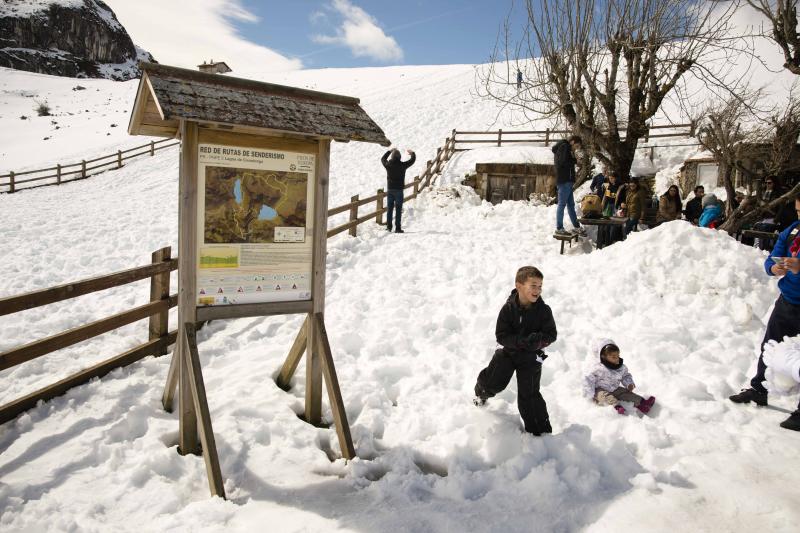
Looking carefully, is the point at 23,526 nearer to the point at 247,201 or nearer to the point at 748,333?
the point at 247,201

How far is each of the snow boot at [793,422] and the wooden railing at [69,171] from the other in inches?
983

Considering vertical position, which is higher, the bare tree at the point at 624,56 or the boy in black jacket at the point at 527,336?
the bare tree at the point at 624,56

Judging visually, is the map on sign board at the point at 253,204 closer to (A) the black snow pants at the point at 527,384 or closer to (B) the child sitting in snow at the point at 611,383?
(A) the black snow pants at the point at 527,384

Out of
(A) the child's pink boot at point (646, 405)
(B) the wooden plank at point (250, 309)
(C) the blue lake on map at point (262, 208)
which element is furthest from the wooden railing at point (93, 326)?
(A) the child's pink boot at point (646, 405)

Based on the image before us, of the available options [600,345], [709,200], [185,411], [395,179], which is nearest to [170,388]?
[185,411]

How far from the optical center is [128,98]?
43.1 m

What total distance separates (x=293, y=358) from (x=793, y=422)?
4.37 metres

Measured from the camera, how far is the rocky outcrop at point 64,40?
68.8 meters

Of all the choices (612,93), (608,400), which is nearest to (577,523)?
(608,400)

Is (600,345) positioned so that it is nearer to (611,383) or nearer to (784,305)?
(611,383)

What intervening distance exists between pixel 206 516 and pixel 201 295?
150 cm

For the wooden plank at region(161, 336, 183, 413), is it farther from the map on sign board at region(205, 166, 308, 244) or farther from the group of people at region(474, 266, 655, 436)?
the group of people at region(474, 266, 655, 436)

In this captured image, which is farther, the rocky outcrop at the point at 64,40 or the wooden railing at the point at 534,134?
the rocky outcrop at the point at 64,40

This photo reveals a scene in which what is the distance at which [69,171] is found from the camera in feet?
74.1
